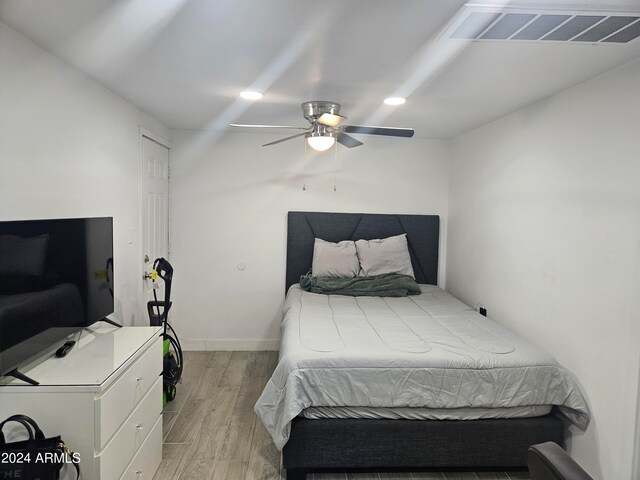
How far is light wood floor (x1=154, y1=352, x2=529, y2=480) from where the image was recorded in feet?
8.14

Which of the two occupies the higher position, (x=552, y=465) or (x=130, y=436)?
(x=552, y=465)

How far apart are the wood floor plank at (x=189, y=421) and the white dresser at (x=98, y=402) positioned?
47cm

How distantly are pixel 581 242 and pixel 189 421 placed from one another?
275 centimetres

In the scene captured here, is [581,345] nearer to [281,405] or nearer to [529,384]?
[529,384]

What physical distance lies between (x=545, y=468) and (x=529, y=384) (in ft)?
5.43

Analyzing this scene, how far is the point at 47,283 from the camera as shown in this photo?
191cm

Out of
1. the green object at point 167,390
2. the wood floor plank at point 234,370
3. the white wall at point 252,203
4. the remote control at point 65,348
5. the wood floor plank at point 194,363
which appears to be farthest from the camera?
the white wall at point 252,203

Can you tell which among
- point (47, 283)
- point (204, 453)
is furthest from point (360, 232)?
point (47, 283)

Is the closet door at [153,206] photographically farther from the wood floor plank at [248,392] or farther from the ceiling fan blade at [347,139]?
the ceiling fan blade at [347,139]

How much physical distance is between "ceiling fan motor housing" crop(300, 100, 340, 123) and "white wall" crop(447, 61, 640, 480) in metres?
1.36

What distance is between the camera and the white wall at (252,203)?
4426mm

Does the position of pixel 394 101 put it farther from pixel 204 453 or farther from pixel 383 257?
pixel 204 453

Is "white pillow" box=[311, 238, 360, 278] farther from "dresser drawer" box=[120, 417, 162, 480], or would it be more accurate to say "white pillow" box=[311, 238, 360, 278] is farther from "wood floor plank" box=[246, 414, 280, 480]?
"dresser drawer" box=[120, 417, 162, 480]

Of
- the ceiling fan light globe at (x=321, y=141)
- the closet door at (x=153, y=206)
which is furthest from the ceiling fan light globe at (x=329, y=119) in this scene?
the closet door at (x=153, y=206)
